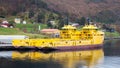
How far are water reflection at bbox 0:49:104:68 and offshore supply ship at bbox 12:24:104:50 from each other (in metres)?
6.90

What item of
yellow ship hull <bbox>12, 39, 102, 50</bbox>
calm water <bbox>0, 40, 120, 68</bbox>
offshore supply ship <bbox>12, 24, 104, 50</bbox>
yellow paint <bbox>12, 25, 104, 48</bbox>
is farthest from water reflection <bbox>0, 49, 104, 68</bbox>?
yellow paint <bbox>12, 25, 104, 48</bbox>

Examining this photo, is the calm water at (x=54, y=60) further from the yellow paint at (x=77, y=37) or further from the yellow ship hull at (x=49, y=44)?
the yellow paint at (x=77, y=37)

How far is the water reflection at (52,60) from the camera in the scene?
7956 cm

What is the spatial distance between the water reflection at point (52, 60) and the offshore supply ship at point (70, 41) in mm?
6901

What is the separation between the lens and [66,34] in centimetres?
11819

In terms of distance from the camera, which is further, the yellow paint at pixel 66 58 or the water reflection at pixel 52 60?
the yellow paint at pixel 66 58

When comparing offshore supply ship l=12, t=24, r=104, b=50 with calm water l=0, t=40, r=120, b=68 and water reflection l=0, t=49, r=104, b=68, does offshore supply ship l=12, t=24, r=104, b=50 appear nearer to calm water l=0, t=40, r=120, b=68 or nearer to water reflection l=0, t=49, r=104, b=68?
calm water l=0, t=40, r=120, b=68

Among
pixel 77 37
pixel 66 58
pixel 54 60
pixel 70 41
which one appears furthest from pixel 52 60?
pixel 77 37

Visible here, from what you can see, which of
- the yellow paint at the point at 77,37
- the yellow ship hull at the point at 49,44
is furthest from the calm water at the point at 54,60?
the yellow paint at the point at 77,37

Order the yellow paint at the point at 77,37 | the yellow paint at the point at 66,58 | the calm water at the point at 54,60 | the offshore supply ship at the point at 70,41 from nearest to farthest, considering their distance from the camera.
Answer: the calm water at the point at 54,60 → the yellow paint at the point at 66,58 → the offshore supply ship at the point at 70,41 → the yellow paint at the point at 77,37

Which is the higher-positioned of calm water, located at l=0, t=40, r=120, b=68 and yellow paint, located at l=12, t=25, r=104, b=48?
yellow paint, located at l=12, t=25, r=104, b=48

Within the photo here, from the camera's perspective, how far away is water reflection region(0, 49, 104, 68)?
79562mm

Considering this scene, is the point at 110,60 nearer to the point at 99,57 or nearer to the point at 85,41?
the point at 99,57

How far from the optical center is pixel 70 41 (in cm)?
11062
